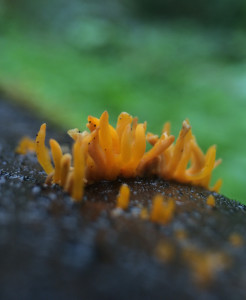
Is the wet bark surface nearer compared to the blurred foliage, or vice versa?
the wet bark surface

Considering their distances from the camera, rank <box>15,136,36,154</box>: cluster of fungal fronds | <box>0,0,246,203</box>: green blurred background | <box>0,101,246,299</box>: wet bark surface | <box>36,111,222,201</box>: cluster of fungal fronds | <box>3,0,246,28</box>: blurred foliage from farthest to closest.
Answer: <box>3,0,246,28</box>: blurred foliage, <box>0,0,246,203</box>: green blurred background, <box>15,136,36,154</box>: cluster of fungal fronds, <box>36,111,222,201</box>: cluster of fungal fronds, <box>0,101,246,299</box>: wet bark surface

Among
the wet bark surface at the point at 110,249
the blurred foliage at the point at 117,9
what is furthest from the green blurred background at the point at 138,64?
the wet bark surface at the point at 110,249

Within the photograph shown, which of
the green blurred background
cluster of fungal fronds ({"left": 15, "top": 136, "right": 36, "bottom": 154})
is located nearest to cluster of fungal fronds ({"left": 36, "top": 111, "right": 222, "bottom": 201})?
cluster of fungal fronds ({"left": 15, "top": 136, "right": 36, "bottom": 154})

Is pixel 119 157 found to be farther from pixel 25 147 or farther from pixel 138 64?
pixel 138 64

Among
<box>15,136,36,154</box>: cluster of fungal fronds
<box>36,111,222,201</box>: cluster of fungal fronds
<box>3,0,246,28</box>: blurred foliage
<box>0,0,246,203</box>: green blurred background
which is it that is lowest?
<box>36,111,222,201</box>: cluster of fungal fronds

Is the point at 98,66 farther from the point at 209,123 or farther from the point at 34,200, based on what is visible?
the point at 34,200

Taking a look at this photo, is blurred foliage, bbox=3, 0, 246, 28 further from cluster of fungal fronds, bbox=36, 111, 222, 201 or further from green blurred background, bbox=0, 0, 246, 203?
cluster of fungal fronds, bbox=36, 111, 222, 201

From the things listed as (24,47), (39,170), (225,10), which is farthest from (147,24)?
(39,170)
